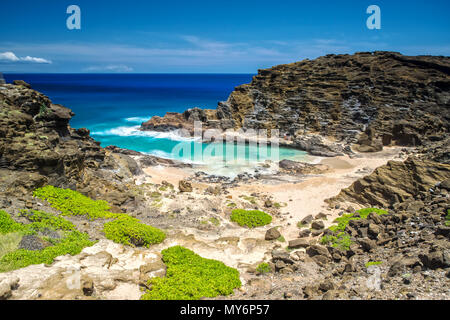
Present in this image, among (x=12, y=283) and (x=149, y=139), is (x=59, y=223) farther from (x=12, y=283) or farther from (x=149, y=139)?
(x=149, y=139)

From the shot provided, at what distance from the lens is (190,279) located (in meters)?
11.1

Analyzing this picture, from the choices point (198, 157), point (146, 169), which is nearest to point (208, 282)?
point (146, 169)

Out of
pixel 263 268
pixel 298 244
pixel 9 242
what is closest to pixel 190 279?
pixel 263 268

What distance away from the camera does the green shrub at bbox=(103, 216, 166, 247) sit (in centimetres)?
1363

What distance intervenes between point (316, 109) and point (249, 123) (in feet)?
39.1

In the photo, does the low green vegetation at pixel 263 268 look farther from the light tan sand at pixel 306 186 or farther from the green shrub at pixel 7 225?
→ the green shrub at pixel 7 225

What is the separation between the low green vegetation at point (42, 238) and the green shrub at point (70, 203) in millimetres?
1597

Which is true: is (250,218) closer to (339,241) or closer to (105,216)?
(339,241)

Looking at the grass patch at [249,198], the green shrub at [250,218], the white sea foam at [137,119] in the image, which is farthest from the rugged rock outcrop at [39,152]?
the white sea foam at [137,119]

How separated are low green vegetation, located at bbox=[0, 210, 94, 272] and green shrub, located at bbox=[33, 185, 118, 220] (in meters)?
1.60

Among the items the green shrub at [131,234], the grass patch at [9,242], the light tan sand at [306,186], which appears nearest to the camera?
the grass patch at [9,242]

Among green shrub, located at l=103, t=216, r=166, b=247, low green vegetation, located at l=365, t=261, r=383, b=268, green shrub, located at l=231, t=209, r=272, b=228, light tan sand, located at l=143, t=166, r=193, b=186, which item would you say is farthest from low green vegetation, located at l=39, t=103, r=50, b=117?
low green vegetation, located at l=365, t=261, r=383, b=268

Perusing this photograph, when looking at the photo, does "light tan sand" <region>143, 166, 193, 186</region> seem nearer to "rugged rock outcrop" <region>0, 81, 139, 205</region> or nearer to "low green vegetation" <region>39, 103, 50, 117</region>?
"rugged rock outcrop" <region>0, 81, 139, 205</region>

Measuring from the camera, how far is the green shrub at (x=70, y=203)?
15248mm
